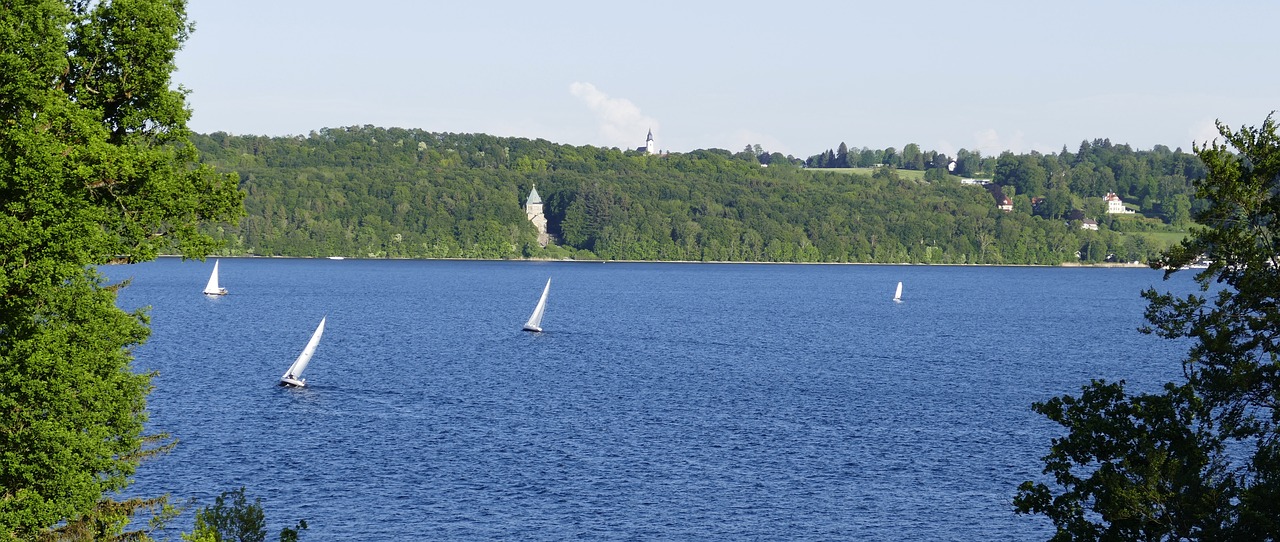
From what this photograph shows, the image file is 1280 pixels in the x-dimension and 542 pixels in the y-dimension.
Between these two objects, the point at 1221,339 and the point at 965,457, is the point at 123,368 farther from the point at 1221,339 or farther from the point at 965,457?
the point at 965,457

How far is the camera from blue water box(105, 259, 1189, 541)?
176ft

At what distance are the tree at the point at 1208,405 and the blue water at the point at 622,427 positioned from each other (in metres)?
22.2

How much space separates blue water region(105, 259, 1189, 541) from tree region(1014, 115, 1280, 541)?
22.2 meters

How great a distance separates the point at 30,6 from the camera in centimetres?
2719

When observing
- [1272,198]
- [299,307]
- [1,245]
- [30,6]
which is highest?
[30,6]

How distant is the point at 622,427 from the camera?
7488 centimetres

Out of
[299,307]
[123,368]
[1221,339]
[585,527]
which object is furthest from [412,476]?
[299,307]

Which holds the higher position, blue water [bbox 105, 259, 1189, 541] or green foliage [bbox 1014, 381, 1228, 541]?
green foliage [bbox 1014, 381, 1228, 541]

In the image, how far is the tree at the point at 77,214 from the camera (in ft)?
87.6

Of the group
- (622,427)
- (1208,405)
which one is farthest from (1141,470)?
(622,427)

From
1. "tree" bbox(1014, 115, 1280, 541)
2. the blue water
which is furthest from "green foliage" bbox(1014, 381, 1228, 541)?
the blue water

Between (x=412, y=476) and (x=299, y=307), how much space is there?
128238mm

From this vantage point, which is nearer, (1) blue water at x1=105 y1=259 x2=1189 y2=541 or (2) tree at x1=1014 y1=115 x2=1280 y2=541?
(2) tree at x1=1014 y1=115 x2=1280 y2=541

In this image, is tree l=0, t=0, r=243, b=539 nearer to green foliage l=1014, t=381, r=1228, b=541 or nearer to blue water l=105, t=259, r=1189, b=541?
green foliage l=1014, t=381, r=1228, b=541
